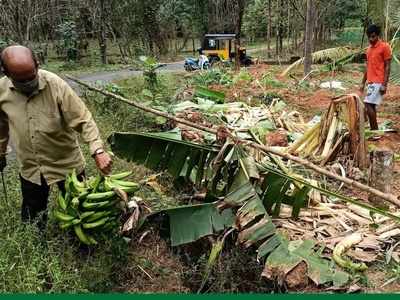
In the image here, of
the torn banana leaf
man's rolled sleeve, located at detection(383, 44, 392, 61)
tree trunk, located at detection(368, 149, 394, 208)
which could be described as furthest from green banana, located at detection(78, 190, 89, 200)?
man's rolled sleeve, located at detection(383, 44, 392, 61)

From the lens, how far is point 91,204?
343cm

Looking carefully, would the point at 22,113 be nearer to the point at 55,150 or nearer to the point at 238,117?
the point at 55,150

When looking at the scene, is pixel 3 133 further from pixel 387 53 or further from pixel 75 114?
pixel 387 53

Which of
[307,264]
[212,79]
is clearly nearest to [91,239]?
[307,264]

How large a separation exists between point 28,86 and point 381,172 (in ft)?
10.7

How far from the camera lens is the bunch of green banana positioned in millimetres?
3438

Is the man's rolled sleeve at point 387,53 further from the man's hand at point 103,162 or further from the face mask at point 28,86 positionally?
the face mask at point 28,86

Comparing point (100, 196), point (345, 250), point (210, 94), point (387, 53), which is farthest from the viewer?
point (210, 94)

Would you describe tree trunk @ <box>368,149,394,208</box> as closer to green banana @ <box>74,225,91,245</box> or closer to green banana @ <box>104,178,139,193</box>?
green banana @ <box>104,178,139,193</box>

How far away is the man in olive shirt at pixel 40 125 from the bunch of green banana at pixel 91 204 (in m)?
0.20

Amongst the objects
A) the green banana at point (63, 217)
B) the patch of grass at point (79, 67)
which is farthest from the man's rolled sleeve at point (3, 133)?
the patch of grass at point (79, 67)

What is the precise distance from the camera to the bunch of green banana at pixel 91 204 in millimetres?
3438

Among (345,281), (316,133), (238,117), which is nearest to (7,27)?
(238,117)

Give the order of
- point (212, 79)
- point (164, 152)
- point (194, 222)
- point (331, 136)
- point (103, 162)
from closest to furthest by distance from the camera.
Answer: point (103, 162) < point (194, 222) < point (164, 152) < point (331, 136) < point (212, 79)
